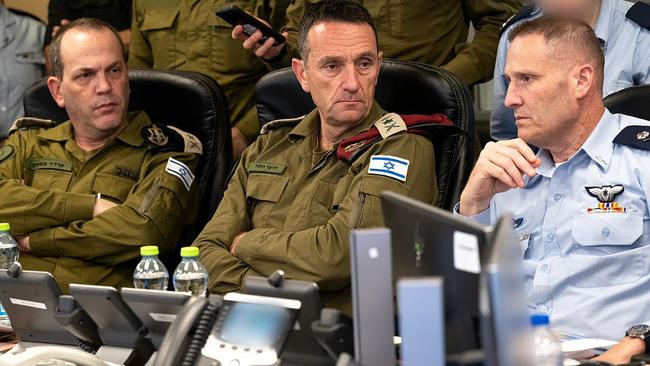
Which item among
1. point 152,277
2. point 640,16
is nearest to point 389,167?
point 152,277

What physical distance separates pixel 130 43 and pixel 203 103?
3.56 feet

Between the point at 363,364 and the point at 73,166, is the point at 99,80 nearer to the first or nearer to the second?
the point at 73,166

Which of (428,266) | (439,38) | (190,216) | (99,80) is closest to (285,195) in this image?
(190,216)

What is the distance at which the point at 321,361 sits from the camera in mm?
1871

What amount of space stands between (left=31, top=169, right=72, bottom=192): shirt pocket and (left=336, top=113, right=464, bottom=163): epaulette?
1.03m

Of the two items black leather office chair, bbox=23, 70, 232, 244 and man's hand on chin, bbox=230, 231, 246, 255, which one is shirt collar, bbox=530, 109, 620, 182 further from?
black leather office chair, bbox=23, 70, 232, 244

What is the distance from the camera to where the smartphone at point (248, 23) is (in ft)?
12.2

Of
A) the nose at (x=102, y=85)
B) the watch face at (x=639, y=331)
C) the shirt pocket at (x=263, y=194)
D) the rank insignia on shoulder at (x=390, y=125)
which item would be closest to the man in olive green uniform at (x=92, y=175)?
the nose at (x=102, y=85)

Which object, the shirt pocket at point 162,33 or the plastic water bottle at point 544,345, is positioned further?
the shirt pocket at point 162,33

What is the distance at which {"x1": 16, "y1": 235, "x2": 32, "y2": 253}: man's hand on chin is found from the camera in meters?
3.42

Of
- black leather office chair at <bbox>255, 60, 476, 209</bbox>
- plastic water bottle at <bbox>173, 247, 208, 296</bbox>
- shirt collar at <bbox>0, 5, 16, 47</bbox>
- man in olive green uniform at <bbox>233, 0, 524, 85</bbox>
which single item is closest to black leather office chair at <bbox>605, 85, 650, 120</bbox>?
black leather office chair at <bbox>255, 60, 476, 209</bbox>

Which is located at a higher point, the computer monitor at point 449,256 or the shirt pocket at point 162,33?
the shirt pocket at point 162,33

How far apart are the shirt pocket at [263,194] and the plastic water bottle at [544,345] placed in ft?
4.98

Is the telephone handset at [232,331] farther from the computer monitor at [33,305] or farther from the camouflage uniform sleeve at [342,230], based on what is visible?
the camouflage uniform sleeve at [342,230]
